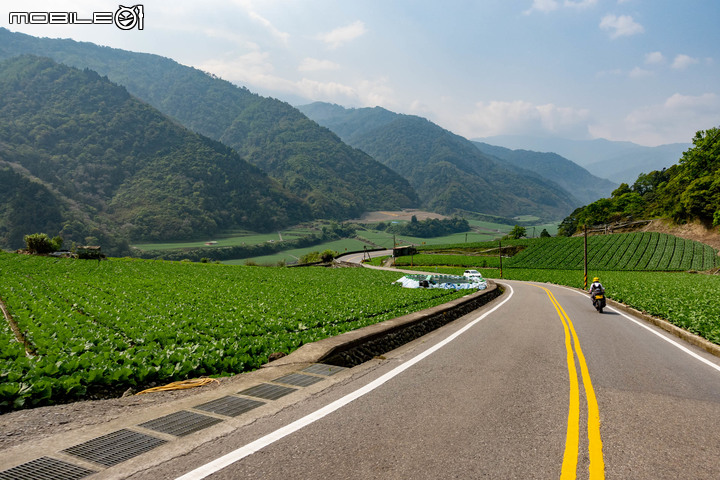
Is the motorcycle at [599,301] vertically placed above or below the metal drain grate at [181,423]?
below

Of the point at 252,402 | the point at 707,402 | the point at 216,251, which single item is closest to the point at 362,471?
the point at 252,402

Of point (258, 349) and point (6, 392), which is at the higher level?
point (6, 392)

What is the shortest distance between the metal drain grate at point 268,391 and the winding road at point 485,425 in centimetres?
40

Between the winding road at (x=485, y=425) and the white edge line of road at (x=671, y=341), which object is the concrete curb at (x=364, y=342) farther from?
the white edge line of road at (x=671, y=341)

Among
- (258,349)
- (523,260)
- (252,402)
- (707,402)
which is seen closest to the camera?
(252,402)

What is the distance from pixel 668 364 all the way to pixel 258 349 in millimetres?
8441

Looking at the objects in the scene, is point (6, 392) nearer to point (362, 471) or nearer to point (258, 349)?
point (258, 349)

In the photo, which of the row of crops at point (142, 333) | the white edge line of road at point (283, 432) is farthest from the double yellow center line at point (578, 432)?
the row of crops at point (142, 333)

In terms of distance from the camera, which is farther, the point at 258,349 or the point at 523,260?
the point at 523,260

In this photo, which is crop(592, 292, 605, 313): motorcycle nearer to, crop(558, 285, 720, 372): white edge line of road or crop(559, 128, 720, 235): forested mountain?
crop(558, 285, 720, 372): white edge line of road

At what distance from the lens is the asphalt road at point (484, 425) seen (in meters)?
3.25

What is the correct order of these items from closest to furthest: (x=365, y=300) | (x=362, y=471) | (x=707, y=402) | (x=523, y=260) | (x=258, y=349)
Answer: (x=362, y=471) → (x=707, y=402) → (x=258, y=349) → (x=365, y=300) → (x=523, y=260)

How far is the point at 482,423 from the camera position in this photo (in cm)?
426

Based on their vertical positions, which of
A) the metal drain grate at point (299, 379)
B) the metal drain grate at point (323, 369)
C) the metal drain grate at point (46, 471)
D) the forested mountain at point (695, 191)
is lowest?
the metal drain grate at point (323, 369)
